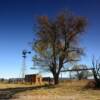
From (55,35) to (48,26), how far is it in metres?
1.62

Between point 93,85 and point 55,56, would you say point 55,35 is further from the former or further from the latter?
point 93,85

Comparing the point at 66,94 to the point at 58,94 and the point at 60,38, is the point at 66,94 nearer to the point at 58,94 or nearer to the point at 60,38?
the point at 58,94

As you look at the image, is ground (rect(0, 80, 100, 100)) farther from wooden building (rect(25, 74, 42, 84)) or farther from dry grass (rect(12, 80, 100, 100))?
wooden building (rect(25, 74, 42, 84))

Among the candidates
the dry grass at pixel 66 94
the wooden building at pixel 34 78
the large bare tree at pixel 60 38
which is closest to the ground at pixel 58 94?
the dry grass at pixel 66 94

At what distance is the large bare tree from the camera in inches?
1483

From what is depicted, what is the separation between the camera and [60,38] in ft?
125

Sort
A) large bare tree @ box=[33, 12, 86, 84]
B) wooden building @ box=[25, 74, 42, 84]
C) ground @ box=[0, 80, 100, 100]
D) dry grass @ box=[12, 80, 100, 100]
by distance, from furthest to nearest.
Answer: wooden building @ box=[25, 74, 42, 84] → large bare tree @ box=[33, 12, 86, 84] → ground @ box=[0, 80, 100, 100] → dry grass @ box=[12, 80, 100, 100]

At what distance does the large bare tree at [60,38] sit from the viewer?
124 ft

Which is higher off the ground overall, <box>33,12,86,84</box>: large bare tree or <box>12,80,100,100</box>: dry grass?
<box>33,12,86,84</box>: large bare tree

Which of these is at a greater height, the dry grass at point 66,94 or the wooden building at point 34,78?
the wooden building at point 34,78

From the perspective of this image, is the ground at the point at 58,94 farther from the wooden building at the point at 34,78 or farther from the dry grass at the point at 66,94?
the wooden building at the point at 34,78

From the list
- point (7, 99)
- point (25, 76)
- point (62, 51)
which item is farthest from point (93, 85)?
point (25, 76)

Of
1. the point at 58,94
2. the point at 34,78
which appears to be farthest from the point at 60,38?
the point at 34,78

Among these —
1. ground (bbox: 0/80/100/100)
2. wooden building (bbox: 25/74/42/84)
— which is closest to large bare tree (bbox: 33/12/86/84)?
ground (bbox: 0/80/100/100)
